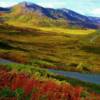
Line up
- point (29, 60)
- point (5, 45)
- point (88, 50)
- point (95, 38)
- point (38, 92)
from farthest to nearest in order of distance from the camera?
point (95, 38)
point (88, 50)
point (5, 45)
point (29, 60)
point (38, 92)

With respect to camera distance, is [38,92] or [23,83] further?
[23,83]

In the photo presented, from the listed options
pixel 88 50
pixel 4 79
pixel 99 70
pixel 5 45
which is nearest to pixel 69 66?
pixel 99 70

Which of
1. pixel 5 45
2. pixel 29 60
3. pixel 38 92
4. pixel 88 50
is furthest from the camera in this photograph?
pixel 88 50

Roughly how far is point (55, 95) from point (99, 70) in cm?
8595

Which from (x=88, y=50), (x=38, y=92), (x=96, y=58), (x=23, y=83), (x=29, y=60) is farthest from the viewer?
(x=88, y=50)

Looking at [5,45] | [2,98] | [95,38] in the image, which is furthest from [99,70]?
[2,98]

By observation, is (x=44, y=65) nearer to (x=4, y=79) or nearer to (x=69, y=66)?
(x=69, y=66)

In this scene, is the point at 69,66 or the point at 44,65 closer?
the point at 44,65

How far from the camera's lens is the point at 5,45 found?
369 ft

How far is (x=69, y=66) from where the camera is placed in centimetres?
9675

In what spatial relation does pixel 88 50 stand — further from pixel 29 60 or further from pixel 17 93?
pixel 17 93

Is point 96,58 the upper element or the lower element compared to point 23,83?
lower

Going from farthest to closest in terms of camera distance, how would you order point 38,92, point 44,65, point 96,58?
point 96,58, point 44,65, point 38,92

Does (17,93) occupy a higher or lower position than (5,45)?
higher
